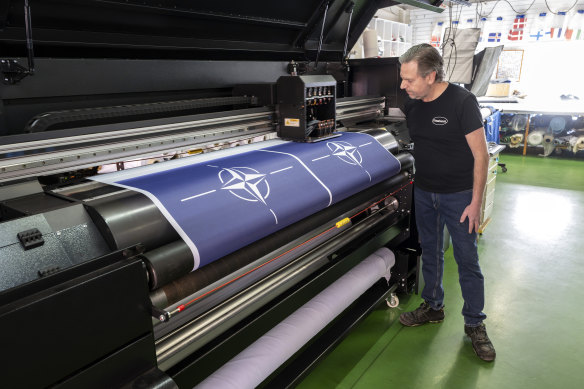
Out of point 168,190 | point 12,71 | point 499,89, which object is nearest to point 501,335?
point 168,190

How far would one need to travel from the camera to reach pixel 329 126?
7.91ft

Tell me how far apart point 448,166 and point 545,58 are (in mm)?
8548

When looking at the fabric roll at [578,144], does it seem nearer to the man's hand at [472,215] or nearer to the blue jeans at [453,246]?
the blue jeans at [453,246]

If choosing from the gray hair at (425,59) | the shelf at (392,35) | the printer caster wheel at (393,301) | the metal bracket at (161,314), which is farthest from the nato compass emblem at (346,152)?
the shelf at (392,35)

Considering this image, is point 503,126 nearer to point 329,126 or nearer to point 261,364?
point 329,126

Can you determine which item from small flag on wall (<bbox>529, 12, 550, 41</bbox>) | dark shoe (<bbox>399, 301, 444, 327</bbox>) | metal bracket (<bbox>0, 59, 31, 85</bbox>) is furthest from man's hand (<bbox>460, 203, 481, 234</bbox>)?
small flag on wall (<bbox>529, 12, 550, 41</bbox>)

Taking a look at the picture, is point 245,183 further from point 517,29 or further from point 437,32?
point 437,32

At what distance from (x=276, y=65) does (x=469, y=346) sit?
6.99ft

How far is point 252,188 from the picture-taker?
1.68 m

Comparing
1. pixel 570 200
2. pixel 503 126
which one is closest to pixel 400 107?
pixel 570 200

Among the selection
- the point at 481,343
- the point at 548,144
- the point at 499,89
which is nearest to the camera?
the point at 481,343

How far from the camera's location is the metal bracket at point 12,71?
154 centimetres

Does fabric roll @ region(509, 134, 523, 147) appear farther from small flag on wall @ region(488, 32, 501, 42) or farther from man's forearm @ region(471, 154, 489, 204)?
man's forearm @ region(471, 154, 489, 204)

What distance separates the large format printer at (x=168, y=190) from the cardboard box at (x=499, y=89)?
7.61 metres
